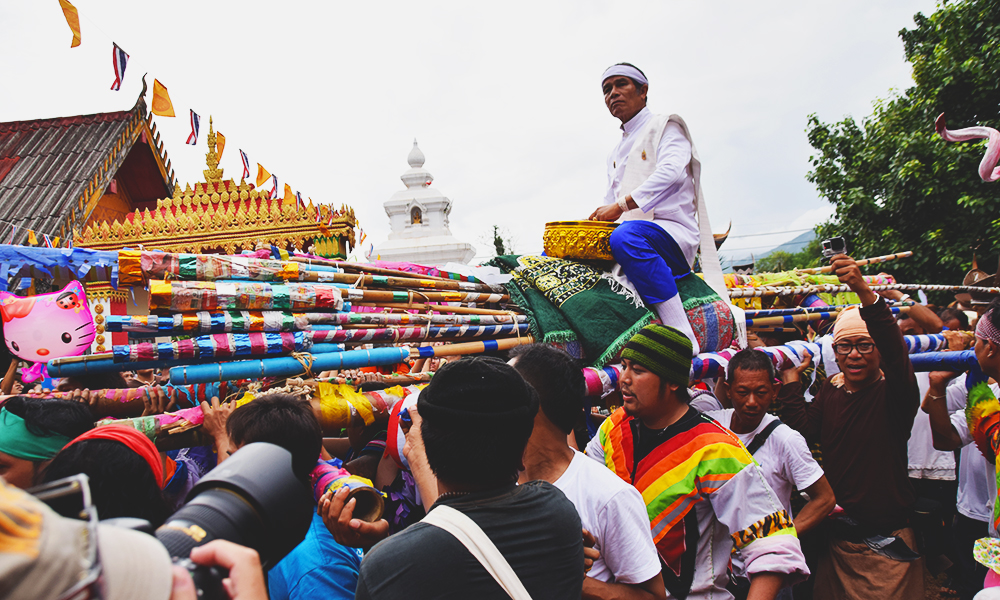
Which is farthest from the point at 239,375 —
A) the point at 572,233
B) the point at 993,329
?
the point at 993,329

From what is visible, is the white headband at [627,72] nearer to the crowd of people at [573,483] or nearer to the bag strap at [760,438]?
the crowd of people at [573,483]

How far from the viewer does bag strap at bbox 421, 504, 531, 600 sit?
1.22m

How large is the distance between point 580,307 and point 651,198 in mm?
821

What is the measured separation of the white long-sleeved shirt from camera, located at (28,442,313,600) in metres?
3.04

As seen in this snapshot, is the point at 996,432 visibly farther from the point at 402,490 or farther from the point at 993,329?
the point at 402,490

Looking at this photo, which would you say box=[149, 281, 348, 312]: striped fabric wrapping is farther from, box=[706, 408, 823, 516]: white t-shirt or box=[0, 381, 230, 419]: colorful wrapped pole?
box=[706, 408, 823, 516]: white t-shirt

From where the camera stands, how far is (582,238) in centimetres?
363

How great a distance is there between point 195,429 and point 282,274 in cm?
82

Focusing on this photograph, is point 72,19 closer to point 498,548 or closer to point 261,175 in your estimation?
point 261,175

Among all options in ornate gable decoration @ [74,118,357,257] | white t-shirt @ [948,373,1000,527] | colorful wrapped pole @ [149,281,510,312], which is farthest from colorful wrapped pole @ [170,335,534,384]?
ornate gable decoration @ [74,118,357,257]

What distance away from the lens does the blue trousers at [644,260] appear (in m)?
3.45

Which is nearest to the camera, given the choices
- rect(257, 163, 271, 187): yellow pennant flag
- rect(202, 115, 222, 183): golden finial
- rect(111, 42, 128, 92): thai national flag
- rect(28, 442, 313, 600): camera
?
rect(28, 442, 313, 600): camera

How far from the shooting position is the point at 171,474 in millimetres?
2189

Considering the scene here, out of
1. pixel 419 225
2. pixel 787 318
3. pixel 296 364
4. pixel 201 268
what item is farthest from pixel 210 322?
pixel 419 225
